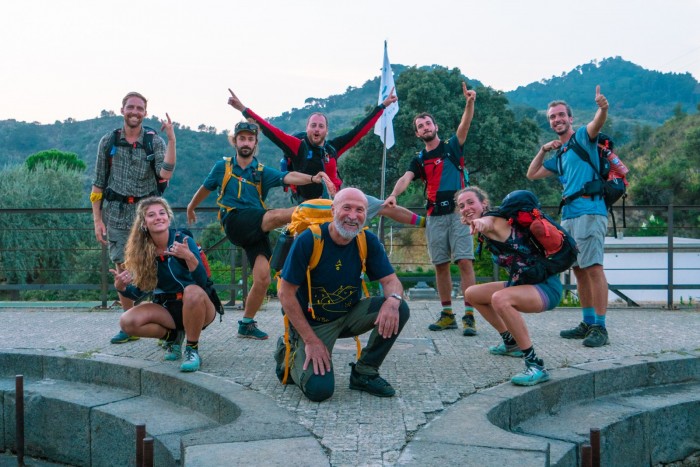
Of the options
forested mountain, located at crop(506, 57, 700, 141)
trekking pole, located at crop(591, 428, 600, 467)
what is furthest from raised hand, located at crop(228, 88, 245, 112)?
forested mountain, located at crop(506, 57, 700, 141)

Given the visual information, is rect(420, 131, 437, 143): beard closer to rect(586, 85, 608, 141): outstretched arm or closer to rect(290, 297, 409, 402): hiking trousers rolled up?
rect(586, 85, 608, 141): outstretched arm

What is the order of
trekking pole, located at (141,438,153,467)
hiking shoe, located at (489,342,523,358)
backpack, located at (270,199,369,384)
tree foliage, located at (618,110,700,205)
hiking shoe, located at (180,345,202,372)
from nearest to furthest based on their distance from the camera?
trekking pole, located at (141,438,153,467) < backpack, located at (270,199,369,384) < hiking shoe, located at (180,345,202,372) < hiking shoe, located at (489,342,523,358) < tree foliage, located at (618,110,700,205)

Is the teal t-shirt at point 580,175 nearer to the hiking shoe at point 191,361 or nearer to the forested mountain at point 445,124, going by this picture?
the hiking shoe at point 191,361

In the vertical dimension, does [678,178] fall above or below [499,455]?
above

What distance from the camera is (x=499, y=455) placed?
10.9ft

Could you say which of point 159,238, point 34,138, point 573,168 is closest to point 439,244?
point 573,168

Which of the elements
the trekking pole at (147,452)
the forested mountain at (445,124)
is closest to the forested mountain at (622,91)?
the forested mountain at (445,124)

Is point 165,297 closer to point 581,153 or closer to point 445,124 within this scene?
point 581,153

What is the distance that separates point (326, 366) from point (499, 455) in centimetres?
138

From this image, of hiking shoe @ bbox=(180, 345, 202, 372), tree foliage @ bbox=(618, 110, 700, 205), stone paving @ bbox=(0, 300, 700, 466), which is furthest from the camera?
tree foliage @ bbox=(618, 110, 700, 205)

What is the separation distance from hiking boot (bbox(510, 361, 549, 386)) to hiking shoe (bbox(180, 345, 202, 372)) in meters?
2.16

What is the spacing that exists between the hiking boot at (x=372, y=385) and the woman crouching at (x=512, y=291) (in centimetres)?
83

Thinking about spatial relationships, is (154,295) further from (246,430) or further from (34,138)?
(34,138)

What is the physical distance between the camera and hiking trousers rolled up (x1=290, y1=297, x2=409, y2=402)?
439cm
